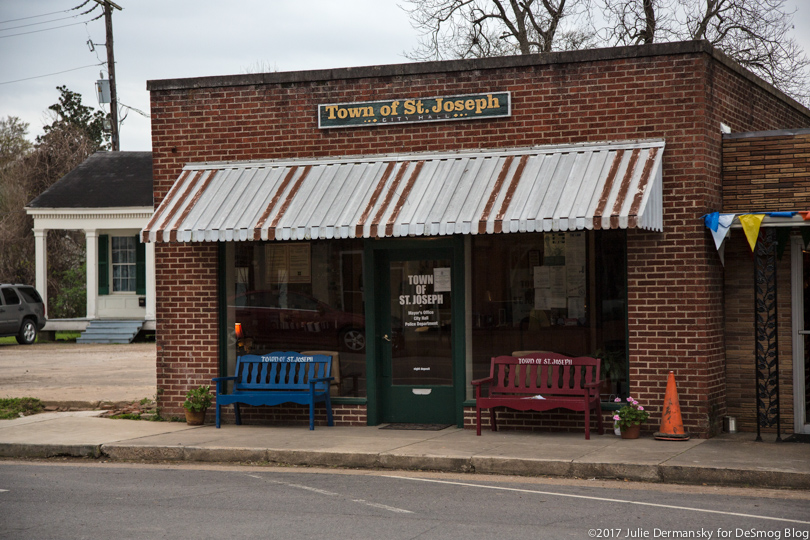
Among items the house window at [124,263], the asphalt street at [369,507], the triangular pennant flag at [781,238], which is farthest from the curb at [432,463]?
the house window at [124,263]

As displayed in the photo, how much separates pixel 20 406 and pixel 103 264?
16.3m

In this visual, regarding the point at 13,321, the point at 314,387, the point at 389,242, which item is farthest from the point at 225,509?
the point at 13,321

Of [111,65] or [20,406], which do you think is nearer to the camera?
[20,406]

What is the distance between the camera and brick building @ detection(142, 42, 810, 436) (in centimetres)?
1040

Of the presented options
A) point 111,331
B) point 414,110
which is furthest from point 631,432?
point 111,331

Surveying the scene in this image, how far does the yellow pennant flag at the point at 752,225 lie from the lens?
972 centimetres

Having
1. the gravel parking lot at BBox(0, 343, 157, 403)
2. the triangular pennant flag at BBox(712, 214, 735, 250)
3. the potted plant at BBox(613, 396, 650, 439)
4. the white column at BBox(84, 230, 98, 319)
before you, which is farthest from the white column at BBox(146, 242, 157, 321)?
the triangular pennant flag at BBox(712, 214, 735, 250)

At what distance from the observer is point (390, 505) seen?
24.5 feet

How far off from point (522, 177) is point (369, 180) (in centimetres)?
188

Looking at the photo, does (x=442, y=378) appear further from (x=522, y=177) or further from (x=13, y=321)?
(x=13, y=321)

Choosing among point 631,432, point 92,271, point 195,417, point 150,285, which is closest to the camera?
point 631,432

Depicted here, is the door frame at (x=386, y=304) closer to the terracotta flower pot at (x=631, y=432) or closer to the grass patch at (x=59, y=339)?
the terracotta flower pot at (x=631, y=432)

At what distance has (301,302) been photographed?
39.1 feet

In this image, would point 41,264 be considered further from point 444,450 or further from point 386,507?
point 386,507
